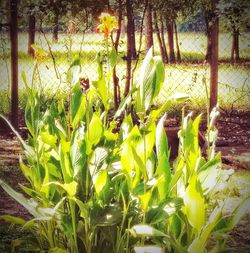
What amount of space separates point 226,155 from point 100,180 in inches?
75.2

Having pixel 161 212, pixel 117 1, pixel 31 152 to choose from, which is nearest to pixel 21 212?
pixel 31 152

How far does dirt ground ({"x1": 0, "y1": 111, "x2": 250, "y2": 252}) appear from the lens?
2.15 m

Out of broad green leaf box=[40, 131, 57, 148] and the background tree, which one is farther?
the background tree

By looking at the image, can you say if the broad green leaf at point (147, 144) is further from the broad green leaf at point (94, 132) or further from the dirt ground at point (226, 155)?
the dirt ground at point (226, 155)

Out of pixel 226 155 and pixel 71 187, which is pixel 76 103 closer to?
pixel 71 187

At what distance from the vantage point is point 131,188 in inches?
58.5

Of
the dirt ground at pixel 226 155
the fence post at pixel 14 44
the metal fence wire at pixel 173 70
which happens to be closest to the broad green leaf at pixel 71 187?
the dirt ground at pixel 226 155

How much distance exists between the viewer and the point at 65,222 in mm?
1520

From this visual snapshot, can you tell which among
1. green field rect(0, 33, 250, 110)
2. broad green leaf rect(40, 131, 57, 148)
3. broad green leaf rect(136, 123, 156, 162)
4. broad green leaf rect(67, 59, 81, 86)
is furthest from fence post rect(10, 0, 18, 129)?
broad green leaf rect(136, 123, 156, 162)

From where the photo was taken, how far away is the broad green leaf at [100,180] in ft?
4.68

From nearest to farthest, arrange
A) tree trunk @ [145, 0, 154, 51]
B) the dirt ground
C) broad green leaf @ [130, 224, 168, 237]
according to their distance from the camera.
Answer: broad green leaf @ [130, 224, 168, 237] < the dirt ground < tree trunk @ [145, 0, 154, 51]

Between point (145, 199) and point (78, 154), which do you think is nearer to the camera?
point (145, 199)

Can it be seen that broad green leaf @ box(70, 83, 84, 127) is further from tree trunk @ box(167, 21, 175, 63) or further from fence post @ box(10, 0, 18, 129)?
tree trunk @ box(167, 21, 175, 63)

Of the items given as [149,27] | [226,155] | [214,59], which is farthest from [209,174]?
[149,27]
